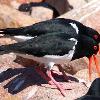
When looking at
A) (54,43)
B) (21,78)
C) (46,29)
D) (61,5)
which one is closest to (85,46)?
(54,43)

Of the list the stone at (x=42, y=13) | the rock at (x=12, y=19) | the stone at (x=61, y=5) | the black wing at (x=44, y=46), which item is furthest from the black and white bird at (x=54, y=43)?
the stone at (x=42, y=13)

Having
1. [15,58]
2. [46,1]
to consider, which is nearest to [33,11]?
[46,1]

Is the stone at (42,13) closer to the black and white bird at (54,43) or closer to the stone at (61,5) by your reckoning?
the stone at (61,5)

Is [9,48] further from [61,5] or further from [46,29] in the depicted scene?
[61,5]

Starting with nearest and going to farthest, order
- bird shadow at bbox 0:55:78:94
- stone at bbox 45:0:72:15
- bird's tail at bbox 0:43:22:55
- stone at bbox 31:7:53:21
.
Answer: bird's tail at bbox 0:43:22:55 < bird shadow at bbox 0:55:78:94 < stone at bbox 45:0:72:15 < stone at bbox 31:7:53:21

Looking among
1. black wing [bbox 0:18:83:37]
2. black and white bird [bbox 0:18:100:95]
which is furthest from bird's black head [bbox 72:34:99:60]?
black wing [bbox 0:18:83:37]

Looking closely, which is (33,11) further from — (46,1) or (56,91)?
(56,91)

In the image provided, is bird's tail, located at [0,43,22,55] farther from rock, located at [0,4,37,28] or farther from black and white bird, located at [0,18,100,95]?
rock, located at [0,4,37,28]

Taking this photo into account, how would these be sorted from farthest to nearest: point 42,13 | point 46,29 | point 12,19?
point 42,13, point 12,19, point 46,29
